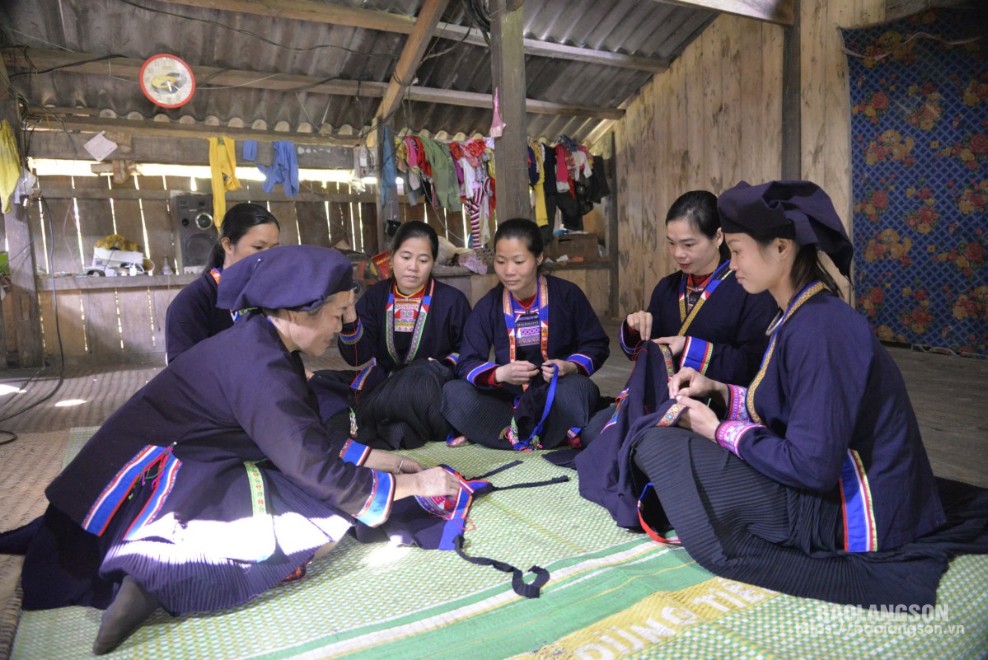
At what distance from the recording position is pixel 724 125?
264 inches

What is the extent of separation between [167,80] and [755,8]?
16.6 ft

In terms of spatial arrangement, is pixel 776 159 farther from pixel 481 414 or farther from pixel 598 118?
pixel 481 414

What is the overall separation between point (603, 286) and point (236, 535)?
7356 mm

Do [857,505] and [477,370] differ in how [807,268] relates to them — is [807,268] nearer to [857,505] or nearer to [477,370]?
[857,505]

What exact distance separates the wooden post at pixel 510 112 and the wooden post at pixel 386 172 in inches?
126

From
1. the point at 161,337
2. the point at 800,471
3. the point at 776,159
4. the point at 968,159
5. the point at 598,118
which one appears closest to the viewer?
the point at 800,471

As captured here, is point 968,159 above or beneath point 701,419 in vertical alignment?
above

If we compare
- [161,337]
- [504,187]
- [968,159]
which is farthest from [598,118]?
[161,337]

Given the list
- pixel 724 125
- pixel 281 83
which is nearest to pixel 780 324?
pixel 724 125

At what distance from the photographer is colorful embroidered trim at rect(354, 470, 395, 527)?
1.63 meters

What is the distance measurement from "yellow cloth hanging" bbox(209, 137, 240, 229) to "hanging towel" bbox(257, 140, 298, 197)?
0.96 feet

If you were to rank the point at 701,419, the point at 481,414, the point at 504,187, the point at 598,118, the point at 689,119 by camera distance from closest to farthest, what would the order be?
the point at 701,419 → the point at 481,414 → the point at 504,187 → the point at 689,119 → the point at 598,118

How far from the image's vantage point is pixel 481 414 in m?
2.83

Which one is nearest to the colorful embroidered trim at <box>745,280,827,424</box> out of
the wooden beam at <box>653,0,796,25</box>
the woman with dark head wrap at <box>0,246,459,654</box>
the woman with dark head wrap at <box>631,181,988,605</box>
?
the woman with dark head wrap at <box>631,181,988,605</box>
